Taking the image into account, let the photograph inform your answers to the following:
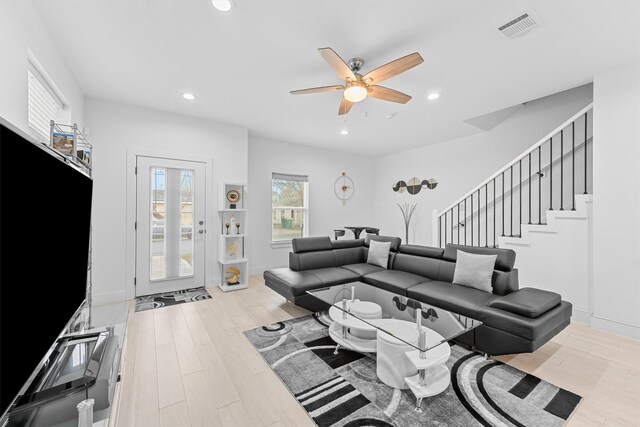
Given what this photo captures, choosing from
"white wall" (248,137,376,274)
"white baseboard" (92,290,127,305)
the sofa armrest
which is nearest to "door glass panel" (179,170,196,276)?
"white baseboard" (92,290,127,305)

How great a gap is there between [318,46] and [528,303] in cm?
293

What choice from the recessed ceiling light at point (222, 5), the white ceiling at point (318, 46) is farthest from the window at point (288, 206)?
the recessed ceiling light at point (222, 5)

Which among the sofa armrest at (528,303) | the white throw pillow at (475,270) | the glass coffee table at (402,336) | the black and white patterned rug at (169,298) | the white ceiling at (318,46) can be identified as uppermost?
the white ceiling at (318,46)

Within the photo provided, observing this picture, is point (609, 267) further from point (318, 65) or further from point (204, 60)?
point (204, 60)

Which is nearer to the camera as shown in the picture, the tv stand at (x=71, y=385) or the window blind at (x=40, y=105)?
the tv stand at (x=71, y=385)

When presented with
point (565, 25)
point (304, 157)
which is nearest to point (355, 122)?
point (304, 157)

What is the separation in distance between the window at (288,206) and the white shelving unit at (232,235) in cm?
106

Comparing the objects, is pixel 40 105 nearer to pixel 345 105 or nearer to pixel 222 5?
pixel 222 5

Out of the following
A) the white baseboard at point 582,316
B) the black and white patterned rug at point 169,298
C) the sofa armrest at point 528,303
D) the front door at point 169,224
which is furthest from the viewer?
the front door at point 169,224

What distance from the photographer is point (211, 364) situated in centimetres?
226

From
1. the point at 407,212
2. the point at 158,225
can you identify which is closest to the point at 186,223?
the point at 158,225

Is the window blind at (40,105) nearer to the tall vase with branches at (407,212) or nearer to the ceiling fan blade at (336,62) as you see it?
the ceiling fan blade at (336,62)

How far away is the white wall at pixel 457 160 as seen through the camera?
4.16 meters

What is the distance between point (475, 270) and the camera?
2971mm
